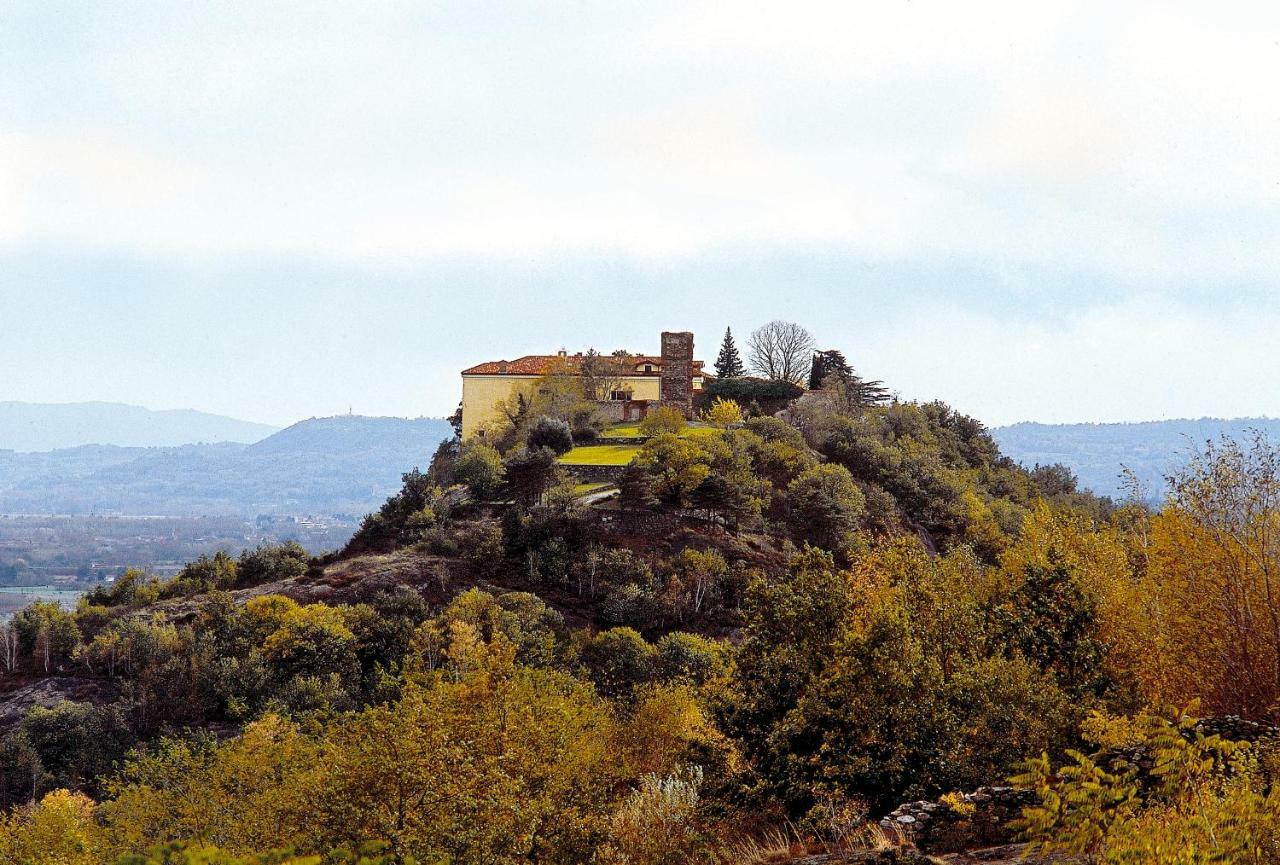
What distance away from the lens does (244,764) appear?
22.1 metres

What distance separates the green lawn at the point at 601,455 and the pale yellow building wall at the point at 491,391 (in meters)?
12.5

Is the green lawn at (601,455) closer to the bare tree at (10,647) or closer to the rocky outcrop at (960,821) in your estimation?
the bare tree at (10,647)

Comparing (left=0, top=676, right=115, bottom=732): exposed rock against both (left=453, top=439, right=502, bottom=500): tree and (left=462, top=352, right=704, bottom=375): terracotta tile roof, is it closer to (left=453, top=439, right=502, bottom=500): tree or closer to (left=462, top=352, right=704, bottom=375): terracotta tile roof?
(left=453, top=439, right=502, bottom=500): tree

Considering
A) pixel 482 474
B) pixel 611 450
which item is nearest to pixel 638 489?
pixel 482 474

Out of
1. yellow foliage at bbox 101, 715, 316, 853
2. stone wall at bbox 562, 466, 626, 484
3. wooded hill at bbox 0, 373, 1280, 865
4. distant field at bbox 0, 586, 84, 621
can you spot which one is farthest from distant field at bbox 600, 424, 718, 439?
distant field at bbox 0, 586, 84, 621

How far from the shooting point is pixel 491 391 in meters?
69.6

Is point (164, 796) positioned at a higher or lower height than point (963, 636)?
lower

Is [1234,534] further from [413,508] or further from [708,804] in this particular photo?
[413,508]

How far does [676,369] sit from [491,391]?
489 inches

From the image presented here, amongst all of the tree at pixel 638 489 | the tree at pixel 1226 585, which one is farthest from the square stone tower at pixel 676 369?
the tree at pixel 1226 585

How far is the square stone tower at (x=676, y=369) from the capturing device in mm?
67562

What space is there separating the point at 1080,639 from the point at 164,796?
59.9 ft

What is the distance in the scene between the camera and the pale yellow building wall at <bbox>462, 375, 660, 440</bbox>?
68.7 meters

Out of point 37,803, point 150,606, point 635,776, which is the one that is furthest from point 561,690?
point 150,606
